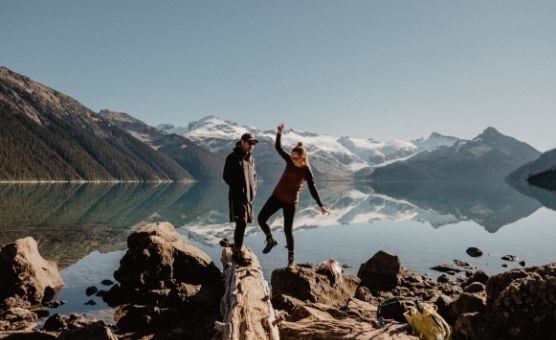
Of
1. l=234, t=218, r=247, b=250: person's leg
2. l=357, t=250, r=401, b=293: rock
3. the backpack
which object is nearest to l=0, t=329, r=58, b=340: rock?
l=234, t=218, r=247, b=250: person's leg

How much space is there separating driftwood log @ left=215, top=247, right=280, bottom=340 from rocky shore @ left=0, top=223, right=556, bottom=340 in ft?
0.09

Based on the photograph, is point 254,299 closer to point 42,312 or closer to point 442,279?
point 42,312

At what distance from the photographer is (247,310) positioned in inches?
366

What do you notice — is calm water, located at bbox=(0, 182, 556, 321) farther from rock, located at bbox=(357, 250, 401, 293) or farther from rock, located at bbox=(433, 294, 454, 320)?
rock, located at bbox=(433, 294, 454, 320)

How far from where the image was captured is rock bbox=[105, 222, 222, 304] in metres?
19.7

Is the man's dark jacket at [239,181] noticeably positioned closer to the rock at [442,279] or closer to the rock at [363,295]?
the rock at [363,295]

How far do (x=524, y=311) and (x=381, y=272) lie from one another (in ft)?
45.4

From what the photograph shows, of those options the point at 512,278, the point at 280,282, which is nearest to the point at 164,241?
the point at 280,282

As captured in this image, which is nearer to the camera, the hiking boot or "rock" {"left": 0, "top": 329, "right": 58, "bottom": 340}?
"rock" {"left": 0, "top": 329, "right": 58, "bottom": 340}

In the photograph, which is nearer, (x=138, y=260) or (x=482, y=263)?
(x=138, y=260)

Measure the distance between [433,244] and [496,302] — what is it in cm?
3263

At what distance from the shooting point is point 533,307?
7.58 m

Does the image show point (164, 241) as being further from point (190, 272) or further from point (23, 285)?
point (23, 285)

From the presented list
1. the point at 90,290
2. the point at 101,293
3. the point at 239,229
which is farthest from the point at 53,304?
the point at 239,229
